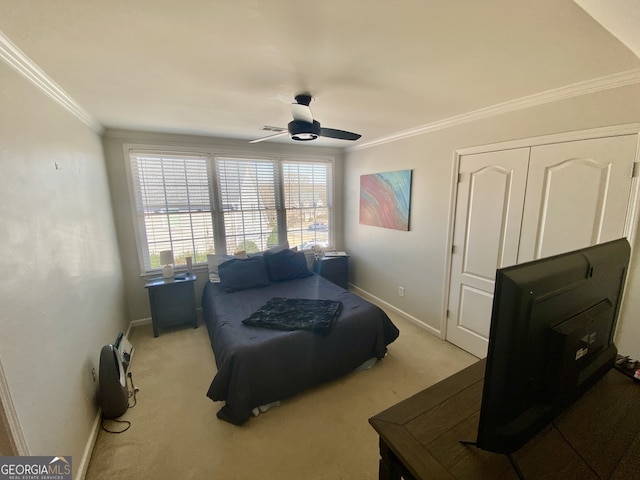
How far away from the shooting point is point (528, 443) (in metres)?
0.81

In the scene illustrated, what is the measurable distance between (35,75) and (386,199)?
324 centimetres

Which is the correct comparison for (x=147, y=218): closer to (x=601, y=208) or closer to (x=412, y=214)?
(x=412, y=214)

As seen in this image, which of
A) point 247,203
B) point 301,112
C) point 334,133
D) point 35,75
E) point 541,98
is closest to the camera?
point 35,75

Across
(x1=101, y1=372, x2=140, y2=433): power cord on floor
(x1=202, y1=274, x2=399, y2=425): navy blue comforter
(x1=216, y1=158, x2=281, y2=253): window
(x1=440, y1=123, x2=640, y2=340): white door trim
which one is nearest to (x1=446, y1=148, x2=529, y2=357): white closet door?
(x1=440, y1=123, x2=640, y2=340): white door trim

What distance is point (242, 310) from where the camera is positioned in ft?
8.58

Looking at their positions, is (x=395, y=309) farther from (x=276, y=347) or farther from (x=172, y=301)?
(x=172, y=301)

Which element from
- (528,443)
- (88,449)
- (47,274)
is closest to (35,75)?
(47,274)

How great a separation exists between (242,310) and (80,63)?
213 centimetres

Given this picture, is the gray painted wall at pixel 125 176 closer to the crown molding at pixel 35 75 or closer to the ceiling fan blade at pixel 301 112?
the crown molding at pixel 35 75

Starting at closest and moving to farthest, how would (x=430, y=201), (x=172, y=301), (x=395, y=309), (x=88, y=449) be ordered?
(x=88, y=449), (x=430, y=201), (x=172, y=301), (x=395, y=309)

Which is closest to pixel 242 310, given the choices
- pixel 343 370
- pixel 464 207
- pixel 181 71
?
pixel 343 370

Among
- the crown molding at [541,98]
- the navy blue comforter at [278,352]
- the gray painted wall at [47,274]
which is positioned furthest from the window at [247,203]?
the crown molding at [541,98]

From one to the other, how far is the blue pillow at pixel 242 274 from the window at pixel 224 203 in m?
0.53

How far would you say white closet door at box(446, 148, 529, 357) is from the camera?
2.24 m
